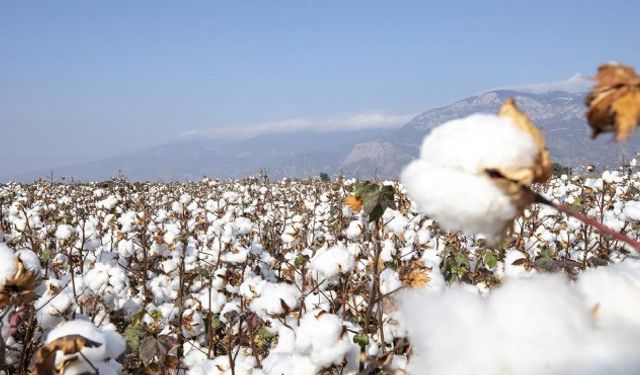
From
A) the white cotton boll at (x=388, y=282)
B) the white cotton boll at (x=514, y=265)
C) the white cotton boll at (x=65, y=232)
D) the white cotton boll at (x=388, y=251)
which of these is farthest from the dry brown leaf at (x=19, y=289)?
the white cotton boll at (x=65, y=232)

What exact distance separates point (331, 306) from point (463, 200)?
6.99ft

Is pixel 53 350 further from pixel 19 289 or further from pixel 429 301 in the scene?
pixel 429 301

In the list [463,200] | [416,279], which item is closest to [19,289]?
[463,200]

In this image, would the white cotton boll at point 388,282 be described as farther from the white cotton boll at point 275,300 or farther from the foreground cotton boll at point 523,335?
the foreground cotton boll at point 523,335

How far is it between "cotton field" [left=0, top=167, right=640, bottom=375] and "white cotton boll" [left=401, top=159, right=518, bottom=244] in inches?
2.8

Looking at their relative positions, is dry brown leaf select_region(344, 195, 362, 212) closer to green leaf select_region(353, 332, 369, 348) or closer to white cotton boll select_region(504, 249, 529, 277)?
green leaf select_region(353, 332, 369, 348)

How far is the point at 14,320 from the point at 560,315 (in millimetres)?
1920

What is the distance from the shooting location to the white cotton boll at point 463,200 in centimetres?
91

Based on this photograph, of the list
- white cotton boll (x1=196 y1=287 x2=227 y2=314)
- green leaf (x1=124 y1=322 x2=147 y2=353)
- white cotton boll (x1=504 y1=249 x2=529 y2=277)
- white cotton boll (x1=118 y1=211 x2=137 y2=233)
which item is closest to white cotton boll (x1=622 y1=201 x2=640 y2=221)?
white cotton boll (x1=504 y1=249 x2=529 y2=277)

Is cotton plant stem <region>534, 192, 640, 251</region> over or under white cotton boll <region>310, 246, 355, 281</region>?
over

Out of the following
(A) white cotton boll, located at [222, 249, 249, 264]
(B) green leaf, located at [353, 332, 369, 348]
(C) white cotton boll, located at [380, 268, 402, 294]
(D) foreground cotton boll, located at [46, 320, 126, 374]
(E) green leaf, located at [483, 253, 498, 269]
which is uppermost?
(D) foreground cotton boll, located at [46, 320, 126, 374]

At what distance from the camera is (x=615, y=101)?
854 millimetres

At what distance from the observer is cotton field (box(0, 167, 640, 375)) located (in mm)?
810

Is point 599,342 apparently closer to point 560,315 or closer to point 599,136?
point 560,315
